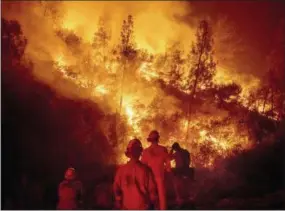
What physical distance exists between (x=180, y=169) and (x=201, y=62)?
4.41 feet

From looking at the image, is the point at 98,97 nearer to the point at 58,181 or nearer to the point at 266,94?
the point at 58,181

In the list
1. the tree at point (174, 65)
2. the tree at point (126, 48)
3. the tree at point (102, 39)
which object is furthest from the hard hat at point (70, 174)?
the tree at point (174, 65)

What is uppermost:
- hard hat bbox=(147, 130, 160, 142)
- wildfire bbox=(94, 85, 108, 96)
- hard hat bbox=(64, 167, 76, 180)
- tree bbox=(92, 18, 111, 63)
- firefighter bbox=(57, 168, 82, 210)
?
tree bbox=(92, 18, 111, 63)

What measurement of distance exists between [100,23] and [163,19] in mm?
783

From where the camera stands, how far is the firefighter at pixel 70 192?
5513 mm

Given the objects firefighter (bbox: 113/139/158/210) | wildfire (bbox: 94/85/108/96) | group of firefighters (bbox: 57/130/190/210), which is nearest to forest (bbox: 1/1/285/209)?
wildfire (bbox: 94/85/108/96)

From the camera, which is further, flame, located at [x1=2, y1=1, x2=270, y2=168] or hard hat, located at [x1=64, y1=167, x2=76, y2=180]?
flame, located at [x1=2, y1=1, x2=270, y2=168]

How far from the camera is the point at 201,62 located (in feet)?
18.9

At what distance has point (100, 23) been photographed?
575cm

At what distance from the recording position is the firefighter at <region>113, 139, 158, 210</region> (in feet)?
17.5

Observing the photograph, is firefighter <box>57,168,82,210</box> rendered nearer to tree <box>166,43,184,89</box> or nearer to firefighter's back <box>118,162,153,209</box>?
firefighter's back <box>118,162,153,209</box>

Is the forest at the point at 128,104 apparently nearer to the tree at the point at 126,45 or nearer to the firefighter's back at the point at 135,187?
the tree at the point at 126,45

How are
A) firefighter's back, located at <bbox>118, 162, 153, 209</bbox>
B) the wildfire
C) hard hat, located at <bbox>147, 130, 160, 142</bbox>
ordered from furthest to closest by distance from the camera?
the wildfire, hard hat, located at <bbox>147, 130, 160, 142</bbox>, firefighter's back, located at <bbox>118, 162, 153, 209</bbox>

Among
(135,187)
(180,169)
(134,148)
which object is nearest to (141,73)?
(134,148)
